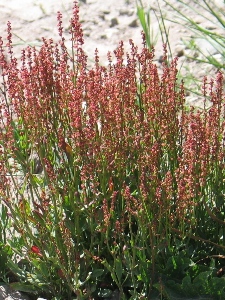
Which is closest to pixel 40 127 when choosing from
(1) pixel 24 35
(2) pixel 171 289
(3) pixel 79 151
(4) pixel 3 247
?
(3) pixel 79 151

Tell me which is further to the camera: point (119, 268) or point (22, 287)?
point (22, 287)

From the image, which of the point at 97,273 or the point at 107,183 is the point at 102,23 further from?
the point at 97,273

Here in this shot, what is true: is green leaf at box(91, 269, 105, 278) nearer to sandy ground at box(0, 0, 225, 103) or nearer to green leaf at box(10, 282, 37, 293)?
green leaf at box(10, 282, 37, 293)

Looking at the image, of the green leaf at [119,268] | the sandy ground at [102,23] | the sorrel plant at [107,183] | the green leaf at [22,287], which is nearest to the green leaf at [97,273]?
the sorrel plant at [107,183]

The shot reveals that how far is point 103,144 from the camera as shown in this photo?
3117mm

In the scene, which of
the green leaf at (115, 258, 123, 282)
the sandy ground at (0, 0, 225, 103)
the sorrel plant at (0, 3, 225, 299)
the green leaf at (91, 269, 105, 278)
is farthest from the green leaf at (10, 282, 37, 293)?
the sandy ground at (0, 0, 225, 103)

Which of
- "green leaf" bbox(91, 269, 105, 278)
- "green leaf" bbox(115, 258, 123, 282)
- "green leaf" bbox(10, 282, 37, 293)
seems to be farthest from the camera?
"green leaf" bbox(10, 282, 37, 293)

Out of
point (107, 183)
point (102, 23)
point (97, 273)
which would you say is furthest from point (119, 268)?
point (102, 23)

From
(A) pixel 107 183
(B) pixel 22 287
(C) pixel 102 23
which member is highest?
(C) pixel 102 23

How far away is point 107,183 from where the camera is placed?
3.21 m

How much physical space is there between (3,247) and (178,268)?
86 centimetres

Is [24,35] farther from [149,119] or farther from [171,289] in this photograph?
[171,289]

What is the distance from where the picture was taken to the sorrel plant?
2.90 m

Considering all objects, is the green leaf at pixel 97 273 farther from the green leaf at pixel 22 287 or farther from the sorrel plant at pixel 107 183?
the green leaf at pixel 22 287
